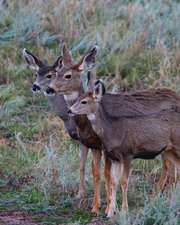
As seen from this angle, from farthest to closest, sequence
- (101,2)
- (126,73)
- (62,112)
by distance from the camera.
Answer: (101,2) → (126,73) → (62,112)

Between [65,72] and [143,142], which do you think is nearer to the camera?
[143,142]

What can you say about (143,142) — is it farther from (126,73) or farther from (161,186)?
(126,73)

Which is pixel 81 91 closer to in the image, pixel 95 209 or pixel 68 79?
pixel 68 79

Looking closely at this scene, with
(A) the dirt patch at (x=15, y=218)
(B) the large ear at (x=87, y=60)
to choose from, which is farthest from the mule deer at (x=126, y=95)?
(A) the dirt patch at (x=15, y=218)

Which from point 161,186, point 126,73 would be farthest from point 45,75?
point 126,73

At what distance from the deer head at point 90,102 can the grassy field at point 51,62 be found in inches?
40.7

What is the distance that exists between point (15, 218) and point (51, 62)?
629 cm

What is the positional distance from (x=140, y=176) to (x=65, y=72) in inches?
67.1

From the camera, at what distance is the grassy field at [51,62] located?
31.8 ft

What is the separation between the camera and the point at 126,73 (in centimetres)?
1500

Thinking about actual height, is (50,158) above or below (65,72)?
below

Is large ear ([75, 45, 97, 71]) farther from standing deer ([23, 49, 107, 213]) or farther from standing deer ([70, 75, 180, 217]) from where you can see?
standing deer ([70, 75, 180, 217])

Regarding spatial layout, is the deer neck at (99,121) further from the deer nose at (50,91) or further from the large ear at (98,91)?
the deer nose at (50,91)

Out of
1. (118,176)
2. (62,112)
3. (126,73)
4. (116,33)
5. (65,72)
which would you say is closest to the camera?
(118,176)
